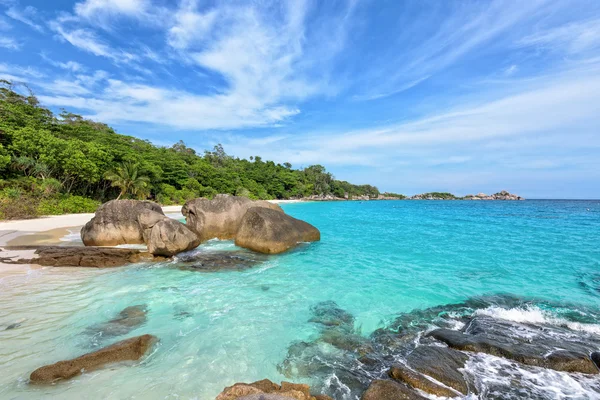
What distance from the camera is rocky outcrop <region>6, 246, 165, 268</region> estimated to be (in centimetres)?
984

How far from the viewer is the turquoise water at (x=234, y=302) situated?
14.1 ft

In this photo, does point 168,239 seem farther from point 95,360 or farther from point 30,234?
point 30,234

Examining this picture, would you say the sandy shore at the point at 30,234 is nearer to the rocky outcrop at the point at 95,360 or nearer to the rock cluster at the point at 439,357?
the rocky outcrop at the point at 95,360

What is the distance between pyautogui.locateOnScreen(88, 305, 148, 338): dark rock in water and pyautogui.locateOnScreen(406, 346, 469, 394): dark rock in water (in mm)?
5579

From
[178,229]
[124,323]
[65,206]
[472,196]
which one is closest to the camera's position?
[124,323]

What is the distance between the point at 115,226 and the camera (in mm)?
12977

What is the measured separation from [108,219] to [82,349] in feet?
32.0

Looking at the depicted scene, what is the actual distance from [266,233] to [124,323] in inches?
293

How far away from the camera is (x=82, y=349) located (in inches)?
192

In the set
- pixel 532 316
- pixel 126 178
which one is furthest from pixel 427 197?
pixel 532 316

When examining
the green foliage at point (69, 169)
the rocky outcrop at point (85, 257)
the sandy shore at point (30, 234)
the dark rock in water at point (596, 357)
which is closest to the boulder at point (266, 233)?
the rocky outcrop at point (85, 257)

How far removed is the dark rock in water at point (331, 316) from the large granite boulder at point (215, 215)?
926 cm

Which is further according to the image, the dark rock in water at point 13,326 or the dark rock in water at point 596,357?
the dark rock in water at point 13,326

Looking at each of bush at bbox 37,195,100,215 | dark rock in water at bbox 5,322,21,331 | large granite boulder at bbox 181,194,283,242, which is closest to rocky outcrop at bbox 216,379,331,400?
dark rock in water at bbox 5,322,21,331
